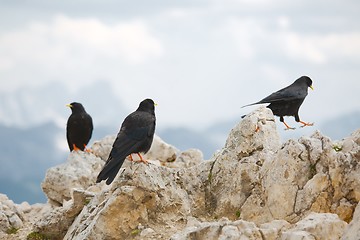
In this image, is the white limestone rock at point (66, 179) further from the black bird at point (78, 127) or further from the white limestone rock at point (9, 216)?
the black bird at point (78, 127)

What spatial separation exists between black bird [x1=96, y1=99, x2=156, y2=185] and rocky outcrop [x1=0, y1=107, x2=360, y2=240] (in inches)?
13.3

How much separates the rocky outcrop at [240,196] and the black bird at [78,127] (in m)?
9.16

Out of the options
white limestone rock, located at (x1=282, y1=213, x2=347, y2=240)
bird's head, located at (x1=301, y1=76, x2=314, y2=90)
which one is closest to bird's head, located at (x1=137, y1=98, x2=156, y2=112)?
white limestone rock, located at (x1=282, y1=213, x2=347, y2=240)

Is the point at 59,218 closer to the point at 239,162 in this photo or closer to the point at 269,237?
the point at 239,162

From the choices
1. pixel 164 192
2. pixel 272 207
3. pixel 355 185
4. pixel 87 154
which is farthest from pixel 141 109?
pixel 87 154

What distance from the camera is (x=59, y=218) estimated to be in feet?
59.7

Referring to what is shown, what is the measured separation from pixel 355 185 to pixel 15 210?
11108mm

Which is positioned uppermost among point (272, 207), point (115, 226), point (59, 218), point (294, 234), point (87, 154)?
point (87, 154)

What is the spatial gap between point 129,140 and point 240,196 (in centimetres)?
277

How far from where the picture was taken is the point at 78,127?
27500mm

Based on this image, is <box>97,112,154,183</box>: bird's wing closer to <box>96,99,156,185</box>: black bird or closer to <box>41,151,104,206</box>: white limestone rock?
<box>96,99,156,185</box>: black bird

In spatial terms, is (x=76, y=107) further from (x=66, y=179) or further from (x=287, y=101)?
(x=287, y=101)

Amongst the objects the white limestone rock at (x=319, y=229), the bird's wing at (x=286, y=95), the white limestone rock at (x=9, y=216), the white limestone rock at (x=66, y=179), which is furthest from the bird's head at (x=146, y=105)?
the white limestone rock at (x=319, y=229)

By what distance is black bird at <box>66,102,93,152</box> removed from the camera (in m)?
27.5
